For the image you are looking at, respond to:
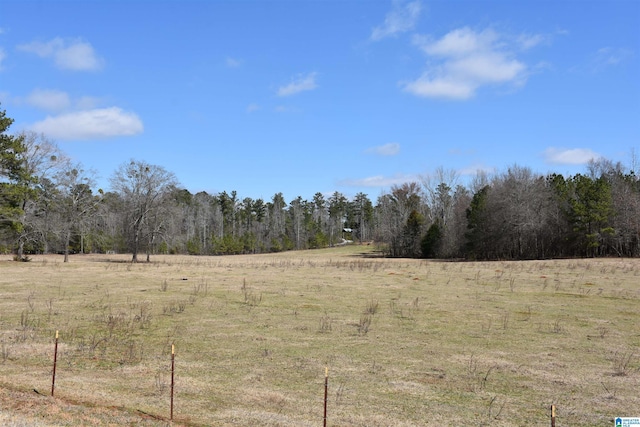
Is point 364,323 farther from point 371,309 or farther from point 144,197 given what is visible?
point 144,197

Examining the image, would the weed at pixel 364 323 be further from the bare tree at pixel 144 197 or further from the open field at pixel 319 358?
the bare tree at pixel 144 197

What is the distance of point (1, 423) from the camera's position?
20.2 ft

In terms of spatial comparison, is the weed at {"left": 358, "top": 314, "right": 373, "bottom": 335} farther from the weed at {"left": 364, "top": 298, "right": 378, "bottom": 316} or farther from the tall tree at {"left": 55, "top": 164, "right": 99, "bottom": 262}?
the tall tree at {"left": 55, "top": 164, "right": 99, "bottom": 262}

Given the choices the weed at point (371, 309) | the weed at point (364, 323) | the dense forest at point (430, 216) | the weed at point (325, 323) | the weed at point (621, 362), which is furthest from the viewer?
the dense forest at point (430, 216)

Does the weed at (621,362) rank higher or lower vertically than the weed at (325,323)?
lower

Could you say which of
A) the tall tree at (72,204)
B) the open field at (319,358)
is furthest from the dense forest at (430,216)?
the open field at (319,358)

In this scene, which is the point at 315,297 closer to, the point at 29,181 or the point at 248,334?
the point at 248,334

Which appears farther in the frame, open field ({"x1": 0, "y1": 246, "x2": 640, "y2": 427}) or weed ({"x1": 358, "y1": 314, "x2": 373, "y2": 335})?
weed ({"x1": 358, "y1": 314, "x2": 373, "y2": 335})

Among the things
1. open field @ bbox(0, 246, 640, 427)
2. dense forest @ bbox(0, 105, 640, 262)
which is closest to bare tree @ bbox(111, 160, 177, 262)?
dense forest @ bbox(0, 105, 640, 262)

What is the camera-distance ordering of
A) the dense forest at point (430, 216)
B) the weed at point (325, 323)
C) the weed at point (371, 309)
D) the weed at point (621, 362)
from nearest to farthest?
the weed at point (621, 362) → the weed at point (325, 323) → the weed at point (371, 309) → the dense forest at point (430, 216)

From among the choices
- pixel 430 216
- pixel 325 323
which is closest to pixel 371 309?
pixel 325 323

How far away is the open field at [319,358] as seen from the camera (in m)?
7.58

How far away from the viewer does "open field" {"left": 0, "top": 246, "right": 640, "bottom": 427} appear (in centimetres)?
758

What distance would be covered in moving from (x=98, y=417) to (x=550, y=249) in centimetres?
6735
